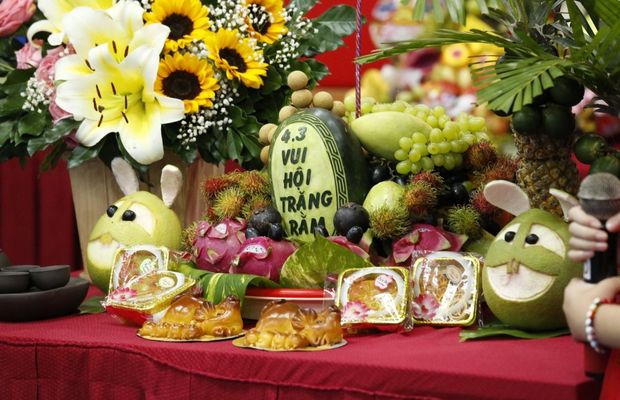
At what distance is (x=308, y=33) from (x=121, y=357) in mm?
801

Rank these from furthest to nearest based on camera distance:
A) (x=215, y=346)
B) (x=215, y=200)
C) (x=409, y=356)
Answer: (x=215, y=200)
(x=215, y=346)
(x=409, y=356)

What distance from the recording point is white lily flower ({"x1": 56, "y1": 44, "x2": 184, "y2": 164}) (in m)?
1.55

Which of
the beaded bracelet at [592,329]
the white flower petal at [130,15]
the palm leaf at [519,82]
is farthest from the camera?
the white flower petal at [130,15]

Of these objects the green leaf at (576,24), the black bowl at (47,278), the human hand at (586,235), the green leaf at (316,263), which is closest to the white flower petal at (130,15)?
the black bowl at (47,278)

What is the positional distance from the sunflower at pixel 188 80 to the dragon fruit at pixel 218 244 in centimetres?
28

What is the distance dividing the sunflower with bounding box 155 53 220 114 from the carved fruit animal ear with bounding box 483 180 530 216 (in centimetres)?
61

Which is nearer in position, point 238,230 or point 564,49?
point 564,49

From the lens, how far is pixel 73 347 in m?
1.20

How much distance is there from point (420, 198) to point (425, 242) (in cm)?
6

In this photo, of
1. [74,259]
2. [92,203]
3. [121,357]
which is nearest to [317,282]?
[121,357]

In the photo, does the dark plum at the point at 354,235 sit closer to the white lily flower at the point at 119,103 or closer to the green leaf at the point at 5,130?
the white lily flower at the point at 119,103

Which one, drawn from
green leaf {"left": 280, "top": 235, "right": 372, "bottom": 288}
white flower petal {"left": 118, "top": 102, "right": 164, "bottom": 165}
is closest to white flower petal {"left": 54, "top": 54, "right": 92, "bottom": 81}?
white flower petal {"left": 118, "top": 102, "right": 164, "bottom": 165}

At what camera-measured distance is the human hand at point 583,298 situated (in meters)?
0.90

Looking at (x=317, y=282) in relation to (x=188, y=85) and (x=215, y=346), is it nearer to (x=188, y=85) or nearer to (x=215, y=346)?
(x=215, y=346)
